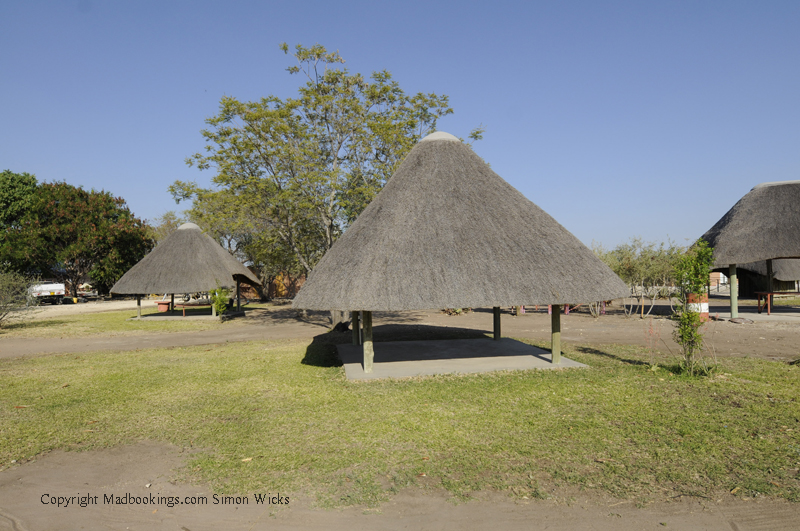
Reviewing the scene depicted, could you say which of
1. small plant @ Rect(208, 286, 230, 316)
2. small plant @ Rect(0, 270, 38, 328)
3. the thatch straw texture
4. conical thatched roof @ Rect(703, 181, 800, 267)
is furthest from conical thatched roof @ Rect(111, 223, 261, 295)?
the thatch straw texture

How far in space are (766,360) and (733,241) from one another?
35.0 ft

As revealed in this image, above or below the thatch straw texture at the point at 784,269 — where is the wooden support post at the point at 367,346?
below

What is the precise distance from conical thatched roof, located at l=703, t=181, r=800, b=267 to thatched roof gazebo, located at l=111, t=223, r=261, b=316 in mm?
22435

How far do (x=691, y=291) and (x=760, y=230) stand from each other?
1369cm

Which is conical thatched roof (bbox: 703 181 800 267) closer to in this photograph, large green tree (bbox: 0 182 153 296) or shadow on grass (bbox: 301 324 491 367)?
Result: shadow on grass (bbox: 301 324 491 367)

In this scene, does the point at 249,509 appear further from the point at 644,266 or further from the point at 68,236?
the point at 68,236

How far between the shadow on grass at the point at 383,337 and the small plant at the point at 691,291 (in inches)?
254

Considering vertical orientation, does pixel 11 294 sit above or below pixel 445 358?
above

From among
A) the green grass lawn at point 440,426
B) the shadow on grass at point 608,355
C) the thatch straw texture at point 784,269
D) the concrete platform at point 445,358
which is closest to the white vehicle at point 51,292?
the green grass lawn at point 440,426

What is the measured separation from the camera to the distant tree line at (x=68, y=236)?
35.0 meters

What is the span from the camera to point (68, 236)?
3603 cm

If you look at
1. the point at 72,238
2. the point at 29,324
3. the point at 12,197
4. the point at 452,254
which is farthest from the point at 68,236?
the point at 452,254

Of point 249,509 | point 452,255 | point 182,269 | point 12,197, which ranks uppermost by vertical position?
point 12,197

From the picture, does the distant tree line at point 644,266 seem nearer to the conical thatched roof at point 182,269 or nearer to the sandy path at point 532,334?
the sandy path at point 532,334
